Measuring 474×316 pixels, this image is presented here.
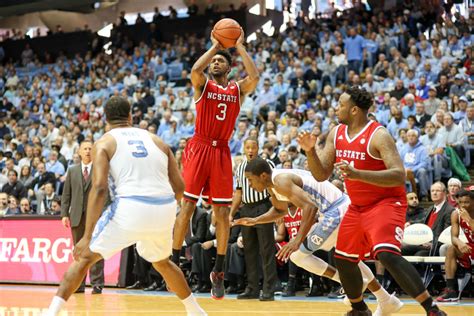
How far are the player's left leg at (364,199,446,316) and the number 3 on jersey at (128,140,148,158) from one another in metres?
2.16

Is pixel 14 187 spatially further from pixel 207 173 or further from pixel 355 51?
pixel 207 173

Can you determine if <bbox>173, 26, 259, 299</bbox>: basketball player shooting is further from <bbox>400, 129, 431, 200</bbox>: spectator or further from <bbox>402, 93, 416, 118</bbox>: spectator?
<bbox>402, 93, 416, 118</bbox>: spectator

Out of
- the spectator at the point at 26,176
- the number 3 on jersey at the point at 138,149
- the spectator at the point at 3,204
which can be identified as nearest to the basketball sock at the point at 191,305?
the number 3 on jersey at the point at 138,149

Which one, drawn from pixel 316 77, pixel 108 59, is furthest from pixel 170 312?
pixel 108 59

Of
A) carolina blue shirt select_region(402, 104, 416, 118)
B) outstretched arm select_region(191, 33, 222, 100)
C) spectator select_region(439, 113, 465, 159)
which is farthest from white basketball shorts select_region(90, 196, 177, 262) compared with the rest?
carolina blue shirt select_region(402, 104, 416, 118)

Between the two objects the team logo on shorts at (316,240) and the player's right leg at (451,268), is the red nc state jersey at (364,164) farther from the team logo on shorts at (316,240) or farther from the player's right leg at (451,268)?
the player's right leg at (451,268)

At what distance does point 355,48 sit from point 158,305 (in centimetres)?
1276

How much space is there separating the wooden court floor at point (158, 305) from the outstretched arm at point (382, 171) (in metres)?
2.78

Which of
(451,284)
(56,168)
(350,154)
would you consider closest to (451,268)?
A: (451,284)

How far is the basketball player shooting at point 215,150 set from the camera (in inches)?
355

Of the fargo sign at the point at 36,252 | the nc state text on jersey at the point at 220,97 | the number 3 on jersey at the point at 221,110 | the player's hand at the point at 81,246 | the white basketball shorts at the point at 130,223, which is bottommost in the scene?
the fargo sign at the point at 36,252

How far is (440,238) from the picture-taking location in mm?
11633

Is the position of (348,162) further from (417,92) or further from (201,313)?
(417,92)

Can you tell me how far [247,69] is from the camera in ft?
29.4
